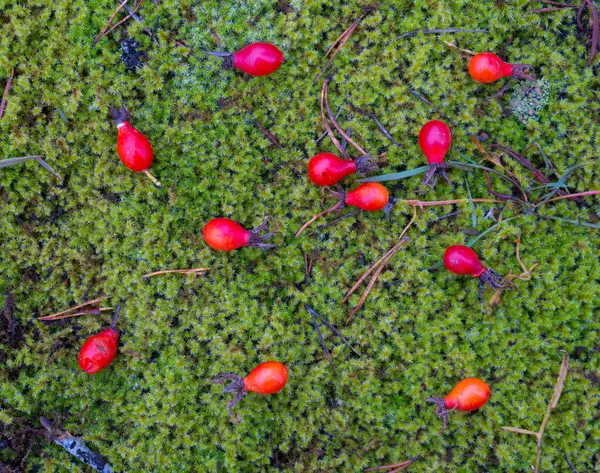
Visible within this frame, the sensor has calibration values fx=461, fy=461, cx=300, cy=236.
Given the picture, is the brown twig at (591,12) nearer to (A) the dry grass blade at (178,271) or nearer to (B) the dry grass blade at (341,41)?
(B) the dry grass blade at (341,41)

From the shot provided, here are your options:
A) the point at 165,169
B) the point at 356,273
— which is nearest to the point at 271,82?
the point at 165,169

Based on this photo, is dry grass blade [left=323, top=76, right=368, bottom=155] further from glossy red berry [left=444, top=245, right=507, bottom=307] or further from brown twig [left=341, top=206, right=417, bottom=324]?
glossy red berry [left=444, top=245, right=507, bottom=307]

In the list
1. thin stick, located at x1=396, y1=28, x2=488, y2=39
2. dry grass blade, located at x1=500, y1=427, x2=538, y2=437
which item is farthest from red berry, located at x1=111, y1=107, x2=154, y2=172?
dry grass blade, located at x1=500, y1=427, x2=538, y2=437

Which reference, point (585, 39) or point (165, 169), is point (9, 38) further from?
point (585, 39)

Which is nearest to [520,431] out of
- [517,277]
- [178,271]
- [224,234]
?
Result: [517,277]

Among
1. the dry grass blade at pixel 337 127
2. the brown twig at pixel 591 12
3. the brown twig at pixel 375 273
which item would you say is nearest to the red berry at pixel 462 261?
the brown twig at pixel 375 273

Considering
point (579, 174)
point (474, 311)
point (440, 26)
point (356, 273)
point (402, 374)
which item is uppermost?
point (440, 26)
